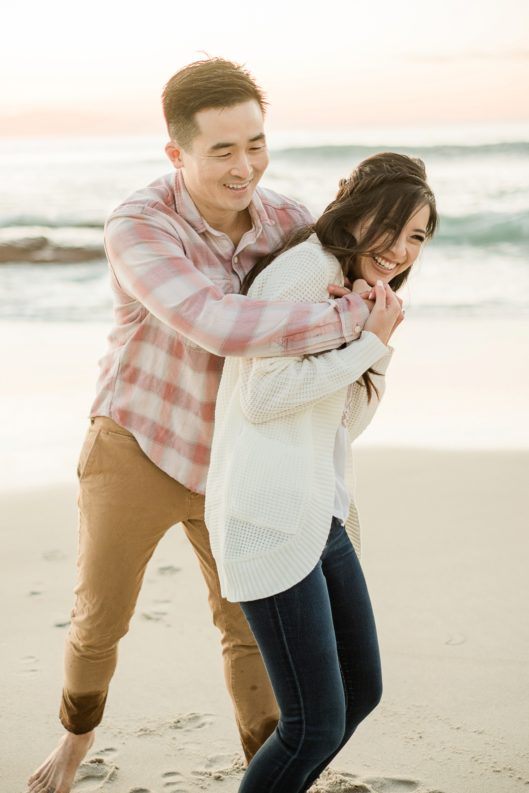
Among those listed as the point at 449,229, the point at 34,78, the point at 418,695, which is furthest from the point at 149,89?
the point at 418,695

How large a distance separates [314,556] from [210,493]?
28cm

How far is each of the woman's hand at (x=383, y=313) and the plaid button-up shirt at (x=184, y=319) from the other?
0.04 meters

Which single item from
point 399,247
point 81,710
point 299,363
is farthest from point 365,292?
point 81,710

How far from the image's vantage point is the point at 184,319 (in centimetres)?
222

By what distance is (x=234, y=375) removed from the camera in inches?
91.0

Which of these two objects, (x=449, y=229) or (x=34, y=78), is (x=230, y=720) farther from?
(x=34, y=78)

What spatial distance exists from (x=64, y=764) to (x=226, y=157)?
170 cm

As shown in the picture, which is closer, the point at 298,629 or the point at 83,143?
the point at 298,629

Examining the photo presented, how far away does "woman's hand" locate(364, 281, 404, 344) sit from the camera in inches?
89.7

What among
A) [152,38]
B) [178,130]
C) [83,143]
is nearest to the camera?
[178,130]

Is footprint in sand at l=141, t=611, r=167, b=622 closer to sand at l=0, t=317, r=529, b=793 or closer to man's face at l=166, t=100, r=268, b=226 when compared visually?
sand at l=0, t=317, r=529, b=793

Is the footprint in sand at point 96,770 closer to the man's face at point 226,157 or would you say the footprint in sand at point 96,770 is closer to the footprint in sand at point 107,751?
the footprint in sand at point 107,751

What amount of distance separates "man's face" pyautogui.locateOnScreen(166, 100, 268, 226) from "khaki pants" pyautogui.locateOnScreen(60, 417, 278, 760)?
63 cm

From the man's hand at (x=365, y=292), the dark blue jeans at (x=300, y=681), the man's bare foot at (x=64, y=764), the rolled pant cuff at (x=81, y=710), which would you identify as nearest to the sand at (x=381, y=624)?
the man's bare foot at (x=64, y=764)
